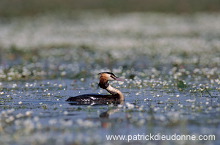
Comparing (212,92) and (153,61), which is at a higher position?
(153,61)

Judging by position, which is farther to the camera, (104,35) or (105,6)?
(105,6)

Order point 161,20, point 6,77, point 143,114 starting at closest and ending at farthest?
point 143,114, point 6,77, point 161,20

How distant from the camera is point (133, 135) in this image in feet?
42.0

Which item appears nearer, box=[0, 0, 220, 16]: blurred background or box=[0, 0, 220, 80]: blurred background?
box=[0, 0, 220, 80]: blurred background

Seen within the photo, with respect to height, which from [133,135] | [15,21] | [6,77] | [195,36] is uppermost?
[15,21]

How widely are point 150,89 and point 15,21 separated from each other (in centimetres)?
Result: 3698

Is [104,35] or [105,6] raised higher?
[105,6]

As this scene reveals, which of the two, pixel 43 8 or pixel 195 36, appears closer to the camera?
pixel 195 36

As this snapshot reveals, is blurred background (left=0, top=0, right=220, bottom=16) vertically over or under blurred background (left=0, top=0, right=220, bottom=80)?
over

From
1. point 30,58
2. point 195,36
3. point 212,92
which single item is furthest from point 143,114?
point 195,36

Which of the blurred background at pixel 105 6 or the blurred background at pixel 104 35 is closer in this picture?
the blurred background at pixel 104 35

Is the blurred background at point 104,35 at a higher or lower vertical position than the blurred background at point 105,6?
lower

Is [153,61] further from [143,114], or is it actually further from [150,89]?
[143,114]

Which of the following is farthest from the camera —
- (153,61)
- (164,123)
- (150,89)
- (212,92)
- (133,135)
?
(153,61)
